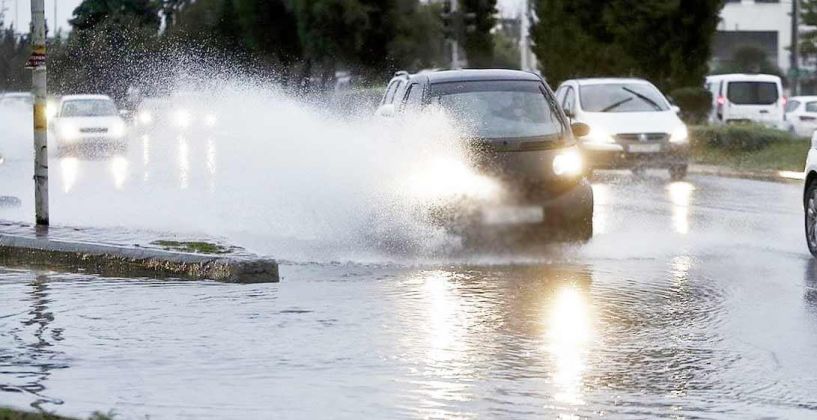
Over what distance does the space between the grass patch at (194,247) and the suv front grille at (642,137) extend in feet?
48.2

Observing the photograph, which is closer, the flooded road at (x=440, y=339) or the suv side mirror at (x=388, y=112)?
the flooded road at (x=440, y=339)

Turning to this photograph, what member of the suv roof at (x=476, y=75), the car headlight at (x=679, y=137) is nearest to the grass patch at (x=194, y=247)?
the suv roof at (x=476, y=75)

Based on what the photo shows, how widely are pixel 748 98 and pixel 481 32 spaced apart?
33.1 ft

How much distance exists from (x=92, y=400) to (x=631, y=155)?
20311 mm

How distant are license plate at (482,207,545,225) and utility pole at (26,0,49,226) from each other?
13.8 feet

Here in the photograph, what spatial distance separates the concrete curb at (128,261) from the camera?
12141 millimetres

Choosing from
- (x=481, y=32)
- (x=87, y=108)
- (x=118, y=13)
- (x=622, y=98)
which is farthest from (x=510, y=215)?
(x=481, y=32)

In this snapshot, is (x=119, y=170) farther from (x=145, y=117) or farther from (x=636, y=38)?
(x=145, y=117)

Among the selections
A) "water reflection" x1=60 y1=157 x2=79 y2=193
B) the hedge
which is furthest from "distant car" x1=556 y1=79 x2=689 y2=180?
"water reflection" x1=60 y1=157 x2=79 y2=193

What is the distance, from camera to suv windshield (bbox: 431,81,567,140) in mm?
14523

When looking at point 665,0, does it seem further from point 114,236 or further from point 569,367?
point 569,367

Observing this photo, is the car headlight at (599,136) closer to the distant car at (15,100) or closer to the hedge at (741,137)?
the hedge at (741,137)

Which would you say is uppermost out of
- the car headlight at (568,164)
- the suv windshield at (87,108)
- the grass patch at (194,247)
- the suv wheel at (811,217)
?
the suv windshield at (87,108)

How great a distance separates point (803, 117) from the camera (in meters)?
43.3
